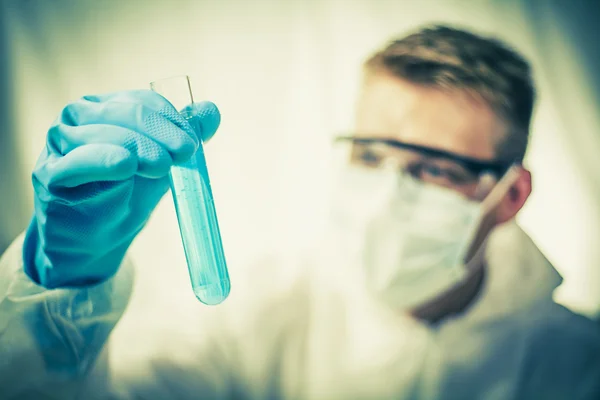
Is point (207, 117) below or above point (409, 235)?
above

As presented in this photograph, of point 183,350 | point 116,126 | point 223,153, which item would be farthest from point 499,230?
point 116,126

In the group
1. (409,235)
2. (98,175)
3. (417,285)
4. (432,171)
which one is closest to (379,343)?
(417,285)

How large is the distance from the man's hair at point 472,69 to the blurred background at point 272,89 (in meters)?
0.06

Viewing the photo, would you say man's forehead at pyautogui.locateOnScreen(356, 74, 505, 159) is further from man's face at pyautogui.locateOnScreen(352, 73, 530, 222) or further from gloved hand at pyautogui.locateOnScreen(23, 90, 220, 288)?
gloved hand at pyautogui.locateOnScreen(23, 90, 220, 288)

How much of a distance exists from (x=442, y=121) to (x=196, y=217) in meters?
0.91

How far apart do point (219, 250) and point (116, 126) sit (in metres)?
0.25

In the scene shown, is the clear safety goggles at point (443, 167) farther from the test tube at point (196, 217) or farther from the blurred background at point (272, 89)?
the test tube at point (196, 217)

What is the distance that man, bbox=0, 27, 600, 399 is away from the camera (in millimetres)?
1215

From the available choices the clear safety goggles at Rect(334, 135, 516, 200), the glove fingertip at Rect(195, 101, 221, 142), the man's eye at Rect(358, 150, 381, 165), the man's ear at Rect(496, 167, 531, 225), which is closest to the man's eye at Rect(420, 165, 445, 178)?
the clear safety goggles at Rect(334, 135, 516, 200)

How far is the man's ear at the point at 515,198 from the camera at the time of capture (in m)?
1.34

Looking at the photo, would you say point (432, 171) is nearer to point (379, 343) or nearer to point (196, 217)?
point (379, 343)

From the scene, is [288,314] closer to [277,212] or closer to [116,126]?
[277,212]

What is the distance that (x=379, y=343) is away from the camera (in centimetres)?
136

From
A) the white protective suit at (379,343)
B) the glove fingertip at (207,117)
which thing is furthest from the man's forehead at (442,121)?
the glove fingertip at (207,117)
